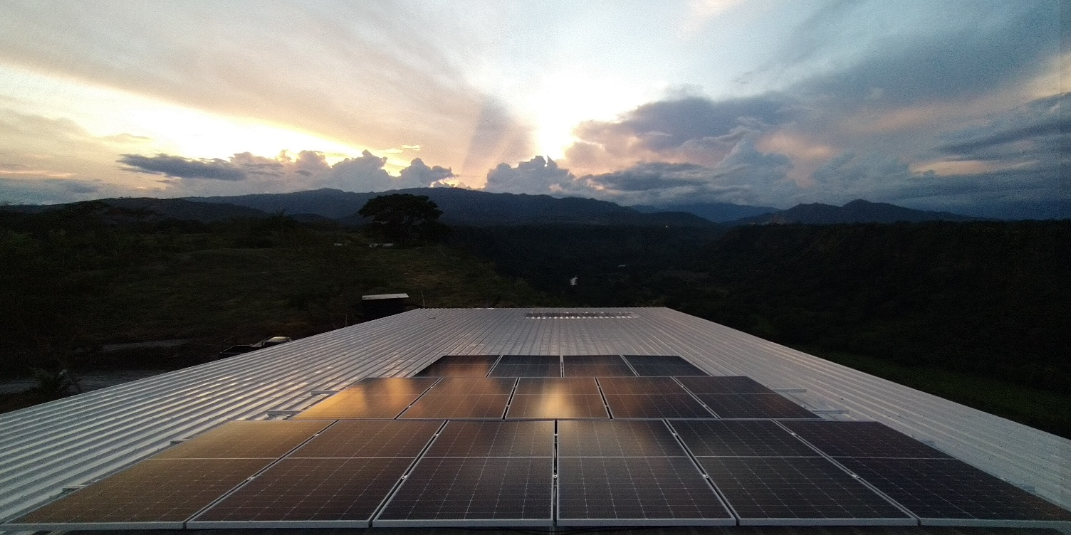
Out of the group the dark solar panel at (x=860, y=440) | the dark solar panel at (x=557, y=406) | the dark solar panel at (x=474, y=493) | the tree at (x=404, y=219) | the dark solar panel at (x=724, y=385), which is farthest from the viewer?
the tree at (x=404, y=219)

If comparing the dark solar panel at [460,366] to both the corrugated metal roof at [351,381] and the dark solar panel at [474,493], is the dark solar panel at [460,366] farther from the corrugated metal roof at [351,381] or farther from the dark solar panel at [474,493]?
the dark solar panel at [474,493]

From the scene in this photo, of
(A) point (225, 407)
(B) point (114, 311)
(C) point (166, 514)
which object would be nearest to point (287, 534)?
(C) point (166, 514)

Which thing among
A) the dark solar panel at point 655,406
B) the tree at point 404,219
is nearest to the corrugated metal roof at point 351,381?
the dark solar panel at point 655,406

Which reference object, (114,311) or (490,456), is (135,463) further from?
(114,311)

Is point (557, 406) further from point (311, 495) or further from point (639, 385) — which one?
point (311, 495)

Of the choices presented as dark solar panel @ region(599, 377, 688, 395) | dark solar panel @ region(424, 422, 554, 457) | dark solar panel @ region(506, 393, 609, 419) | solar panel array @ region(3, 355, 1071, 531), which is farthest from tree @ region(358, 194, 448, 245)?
dark solar panel @ region(424, 422, 554, 457)
